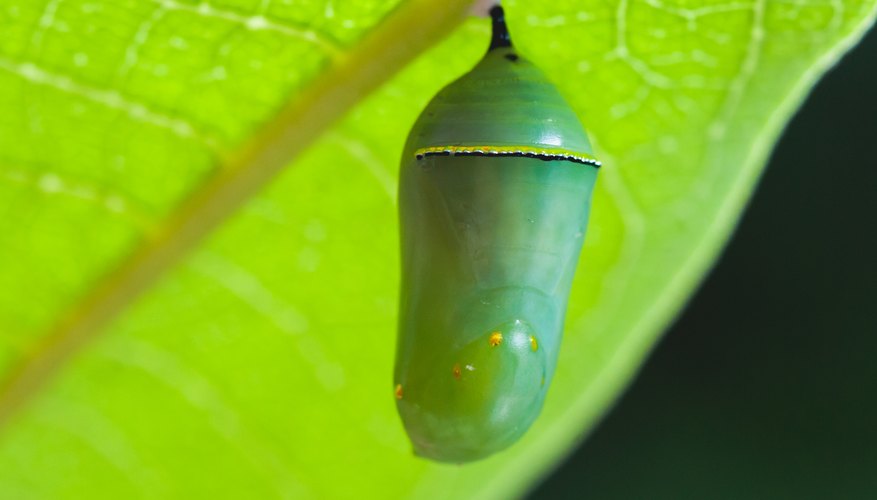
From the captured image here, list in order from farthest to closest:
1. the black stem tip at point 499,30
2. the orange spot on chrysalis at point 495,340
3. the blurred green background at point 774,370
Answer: the blurred green background at point 774,370
the orange spot on chrysalis at point 495,340
the black stem tip at point 499,30

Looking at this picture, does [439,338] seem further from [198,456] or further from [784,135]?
[784,135]

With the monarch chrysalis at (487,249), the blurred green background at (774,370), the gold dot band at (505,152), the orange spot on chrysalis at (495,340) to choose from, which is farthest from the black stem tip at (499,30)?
the blurred green background at (774,370)

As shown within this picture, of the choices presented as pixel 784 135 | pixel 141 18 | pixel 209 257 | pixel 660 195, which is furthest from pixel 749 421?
pixel 141 18

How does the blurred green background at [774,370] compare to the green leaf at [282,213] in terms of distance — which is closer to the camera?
the green leaf at [282,213]

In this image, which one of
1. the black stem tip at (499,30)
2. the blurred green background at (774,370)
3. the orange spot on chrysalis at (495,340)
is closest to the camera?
the black stem tip at (499,30)

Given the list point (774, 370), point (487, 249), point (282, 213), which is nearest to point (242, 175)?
point (282, 213)

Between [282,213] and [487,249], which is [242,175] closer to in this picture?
[282,213]

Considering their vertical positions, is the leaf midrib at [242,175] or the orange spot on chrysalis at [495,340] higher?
the leaf midrib at [242,175]

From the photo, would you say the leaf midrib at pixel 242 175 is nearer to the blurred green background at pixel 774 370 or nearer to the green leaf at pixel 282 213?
the green leaf at pixel 282 213
